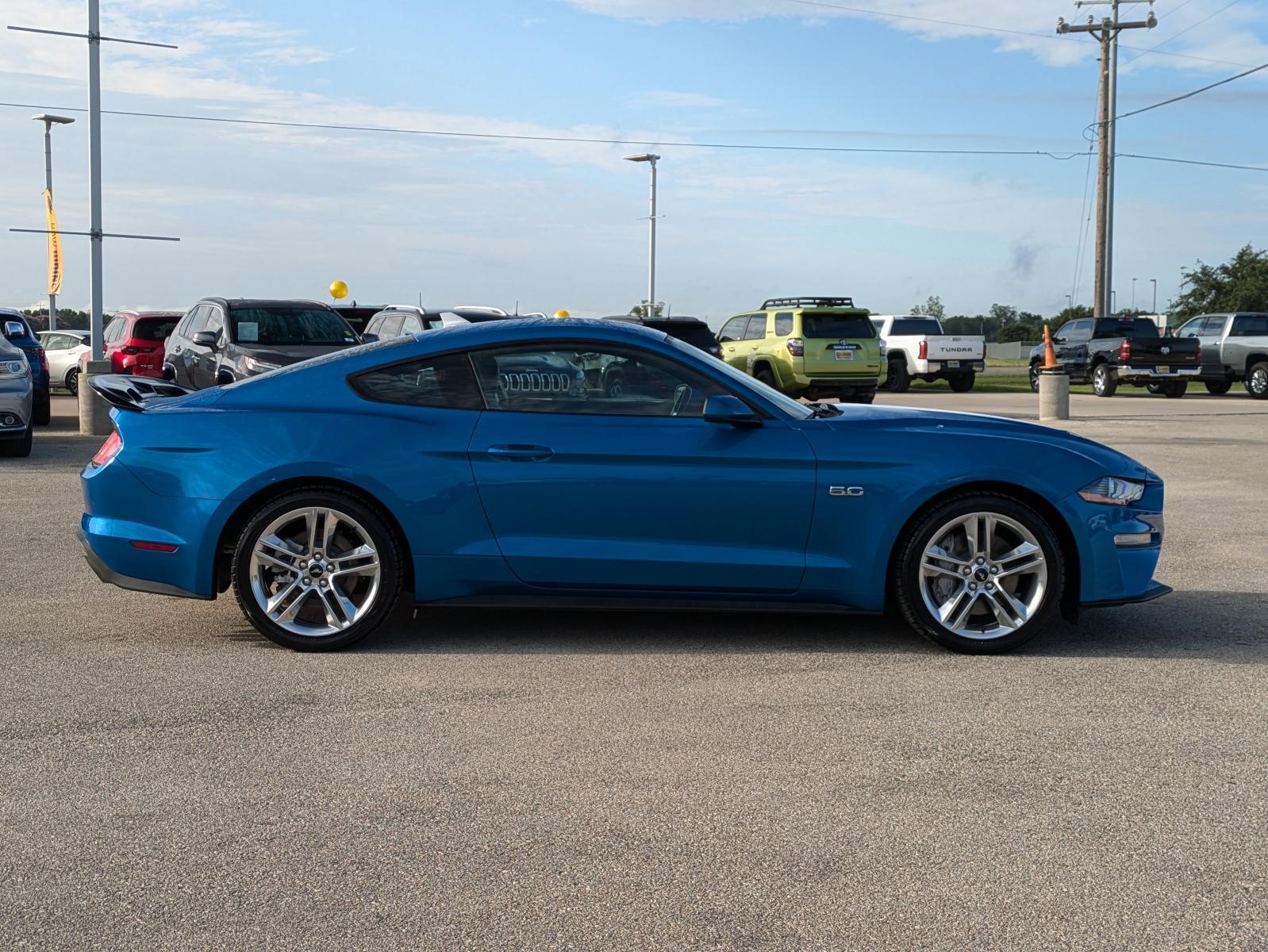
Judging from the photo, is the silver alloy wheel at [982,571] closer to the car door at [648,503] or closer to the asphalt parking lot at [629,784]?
the asphalt parking lot at [629,784]

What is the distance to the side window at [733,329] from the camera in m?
28.2

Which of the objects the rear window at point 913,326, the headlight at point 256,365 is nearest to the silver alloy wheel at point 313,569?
the headlight at point 256,365

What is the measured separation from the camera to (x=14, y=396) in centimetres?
1404

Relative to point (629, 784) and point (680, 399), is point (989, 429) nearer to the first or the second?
point (680, 399)

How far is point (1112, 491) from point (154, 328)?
20.4 metres

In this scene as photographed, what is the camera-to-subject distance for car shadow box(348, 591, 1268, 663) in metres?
6.28

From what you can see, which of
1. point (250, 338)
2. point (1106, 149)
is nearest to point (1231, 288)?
point (1106, 149)

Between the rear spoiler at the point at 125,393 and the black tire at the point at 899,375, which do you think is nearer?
the rear spoiler at the point at 125,393

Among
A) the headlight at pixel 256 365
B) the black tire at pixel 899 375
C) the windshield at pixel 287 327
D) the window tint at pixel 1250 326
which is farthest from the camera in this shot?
the black tire at pixel 899 375

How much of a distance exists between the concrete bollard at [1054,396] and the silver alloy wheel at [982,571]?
645 inches

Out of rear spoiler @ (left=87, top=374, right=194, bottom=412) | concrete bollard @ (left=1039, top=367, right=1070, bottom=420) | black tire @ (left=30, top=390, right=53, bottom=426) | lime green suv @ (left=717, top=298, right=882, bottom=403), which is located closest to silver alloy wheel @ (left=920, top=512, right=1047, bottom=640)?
rear spoiler @ (left=87, top=374, right=194, bottom=412)

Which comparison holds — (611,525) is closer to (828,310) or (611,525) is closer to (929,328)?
(828,310)

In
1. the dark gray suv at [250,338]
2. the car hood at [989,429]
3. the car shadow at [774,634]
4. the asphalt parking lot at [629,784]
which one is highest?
the dark gray suv at [250,338]

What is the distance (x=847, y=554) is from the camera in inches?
241
